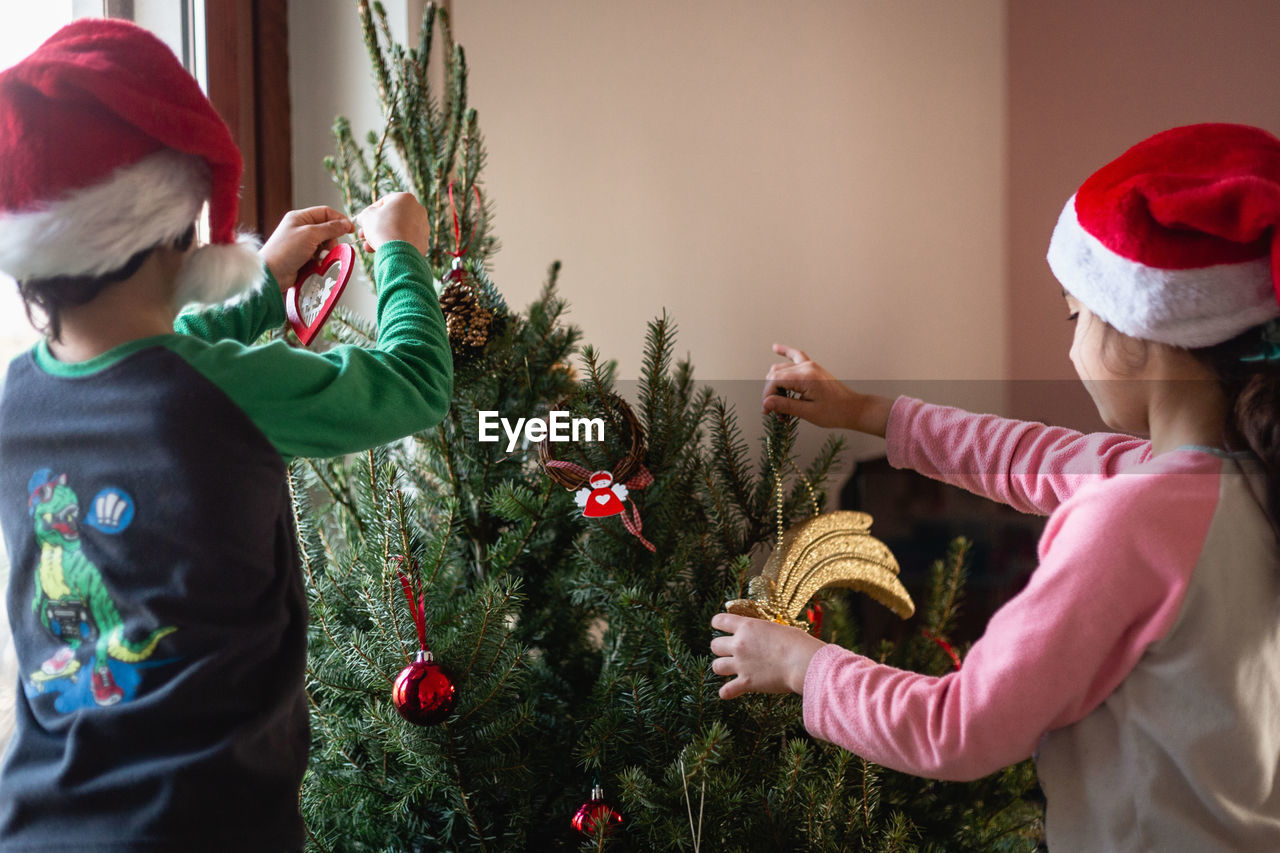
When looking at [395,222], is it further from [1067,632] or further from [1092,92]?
[1092,92]

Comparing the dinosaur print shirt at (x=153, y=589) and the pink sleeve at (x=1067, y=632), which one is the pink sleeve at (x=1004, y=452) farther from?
the dinosaur print shirt at (x=153, y=589)

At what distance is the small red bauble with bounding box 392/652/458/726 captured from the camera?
32.4 inches

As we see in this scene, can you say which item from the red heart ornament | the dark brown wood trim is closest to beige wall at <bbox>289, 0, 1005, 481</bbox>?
the dark brown wood trim

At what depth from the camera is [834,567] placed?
0.99 m

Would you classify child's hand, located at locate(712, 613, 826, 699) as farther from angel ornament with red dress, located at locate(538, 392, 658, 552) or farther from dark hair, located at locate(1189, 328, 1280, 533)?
dark hair, located at locate(1189, 328, 1280, 533)

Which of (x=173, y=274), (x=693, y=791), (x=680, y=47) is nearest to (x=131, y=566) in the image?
(x=173, y=274)

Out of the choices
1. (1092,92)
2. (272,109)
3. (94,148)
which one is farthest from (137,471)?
(1092,92)

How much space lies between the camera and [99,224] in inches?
23.1

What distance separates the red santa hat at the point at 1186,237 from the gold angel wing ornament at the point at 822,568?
0.39 meters

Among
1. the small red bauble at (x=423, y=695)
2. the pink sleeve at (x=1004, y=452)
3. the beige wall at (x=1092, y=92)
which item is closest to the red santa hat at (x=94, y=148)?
the small red bauble at (x=423, y=695)

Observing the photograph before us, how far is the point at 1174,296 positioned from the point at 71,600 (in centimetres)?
76

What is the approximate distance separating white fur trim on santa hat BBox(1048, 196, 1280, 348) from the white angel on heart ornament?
16.9 inches

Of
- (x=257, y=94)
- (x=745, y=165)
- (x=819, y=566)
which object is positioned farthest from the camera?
(x=745, y=165)

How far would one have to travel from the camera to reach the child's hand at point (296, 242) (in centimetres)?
81
